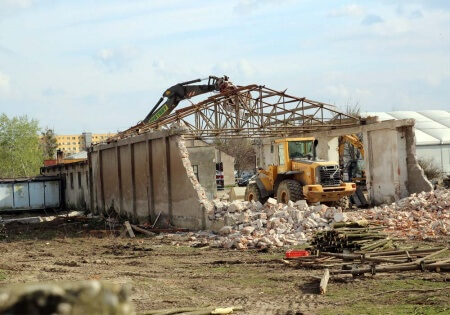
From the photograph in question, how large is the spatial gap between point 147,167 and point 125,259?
8.27 meters

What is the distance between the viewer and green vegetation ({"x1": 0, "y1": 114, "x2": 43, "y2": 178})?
61.4 metres

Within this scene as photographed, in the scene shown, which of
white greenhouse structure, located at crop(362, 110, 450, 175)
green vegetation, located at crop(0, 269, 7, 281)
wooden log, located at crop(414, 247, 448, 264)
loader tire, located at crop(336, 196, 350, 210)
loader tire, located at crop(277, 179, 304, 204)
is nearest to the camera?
wooden log, located at crop(414, 247, 448, 264)

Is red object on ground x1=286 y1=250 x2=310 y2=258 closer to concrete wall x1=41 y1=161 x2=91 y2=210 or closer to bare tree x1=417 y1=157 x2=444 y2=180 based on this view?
concrete wall x1=41 y1=161 x2=91 y2=210

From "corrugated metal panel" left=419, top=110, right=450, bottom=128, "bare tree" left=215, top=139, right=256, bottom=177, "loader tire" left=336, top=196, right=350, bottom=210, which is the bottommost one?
"loader tire" left=336, top=196, right=350, bottom=210

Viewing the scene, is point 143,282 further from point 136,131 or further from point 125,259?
point 136,131

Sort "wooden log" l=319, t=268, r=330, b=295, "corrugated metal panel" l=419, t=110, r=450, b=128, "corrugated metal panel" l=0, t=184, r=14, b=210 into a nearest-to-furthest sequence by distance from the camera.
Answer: "wooden log" l=319, t=268, r=330, b=295, "corrugated metal panel" l=0, t=184, r=14, b=210, "corrugated metal panel" l=419, t=110, r=450, b=128

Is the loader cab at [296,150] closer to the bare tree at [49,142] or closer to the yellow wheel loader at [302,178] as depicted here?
the yellow wheel loader at [302,178]

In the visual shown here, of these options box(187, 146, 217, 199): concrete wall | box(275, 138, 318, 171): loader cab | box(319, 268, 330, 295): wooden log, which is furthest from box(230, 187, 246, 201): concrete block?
box(319, 268, 330, 295): wooden log

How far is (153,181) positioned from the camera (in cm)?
2212

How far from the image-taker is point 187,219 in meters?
19.8

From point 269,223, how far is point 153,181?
6298 mm

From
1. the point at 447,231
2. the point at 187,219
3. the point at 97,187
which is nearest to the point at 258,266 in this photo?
the point at 447,231

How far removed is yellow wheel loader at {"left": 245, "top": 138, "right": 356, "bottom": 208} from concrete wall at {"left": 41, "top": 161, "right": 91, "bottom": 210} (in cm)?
1066

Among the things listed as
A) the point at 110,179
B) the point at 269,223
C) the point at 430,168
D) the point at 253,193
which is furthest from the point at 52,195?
the point at 269,223
